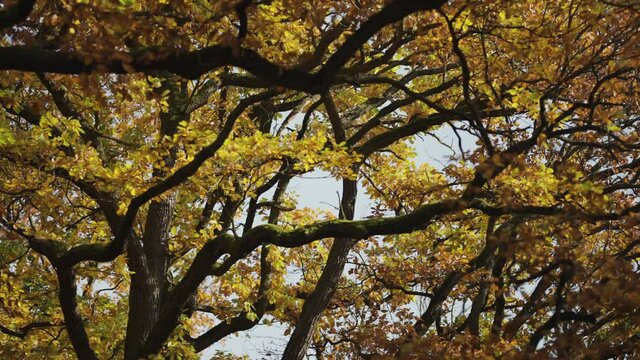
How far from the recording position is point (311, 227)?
33.1 feet

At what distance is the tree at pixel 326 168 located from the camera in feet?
23.1

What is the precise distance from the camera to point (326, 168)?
11258 millimetres

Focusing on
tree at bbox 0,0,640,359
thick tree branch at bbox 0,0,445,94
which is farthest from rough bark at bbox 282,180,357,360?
thick tree branch at bbox 0,0,445,94

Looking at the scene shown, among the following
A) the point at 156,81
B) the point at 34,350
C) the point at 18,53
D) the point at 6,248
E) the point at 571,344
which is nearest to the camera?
the point at 18,53

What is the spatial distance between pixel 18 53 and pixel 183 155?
19.9 ft

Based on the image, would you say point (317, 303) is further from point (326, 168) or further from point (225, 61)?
point (225, 61)

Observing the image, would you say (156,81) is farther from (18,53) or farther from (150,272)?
(18,53)

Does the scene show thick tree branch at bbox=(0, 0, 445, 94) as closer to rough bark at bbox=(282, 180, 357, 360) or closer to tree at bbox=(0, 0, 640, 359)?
tree at bbox=(0, 0, 640, 359)

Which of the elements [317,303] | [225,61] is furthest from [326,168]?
[225,61]

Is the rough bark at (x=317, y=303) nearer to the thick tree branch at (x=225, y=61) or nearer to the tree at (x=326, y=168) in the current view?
the tree at (x=326, y=168)

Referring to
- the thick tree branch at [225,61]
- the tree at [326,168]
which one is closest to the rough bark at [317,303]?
the tree at [326,168]

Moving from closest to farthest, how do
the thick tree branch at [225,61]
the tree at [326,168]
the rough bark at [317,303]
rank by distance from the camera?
the thick tree branch at [225,61] < the tree at [326,168] < the rough bark at [317,303]

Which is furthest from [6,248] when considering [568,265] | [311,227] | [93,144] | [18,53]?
[568,265]

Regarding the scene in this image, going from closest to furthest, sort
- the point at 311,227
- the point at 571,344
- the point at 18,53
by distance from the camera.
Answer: the point at 18,53 → the point at 571,344 → the point at 311,227
